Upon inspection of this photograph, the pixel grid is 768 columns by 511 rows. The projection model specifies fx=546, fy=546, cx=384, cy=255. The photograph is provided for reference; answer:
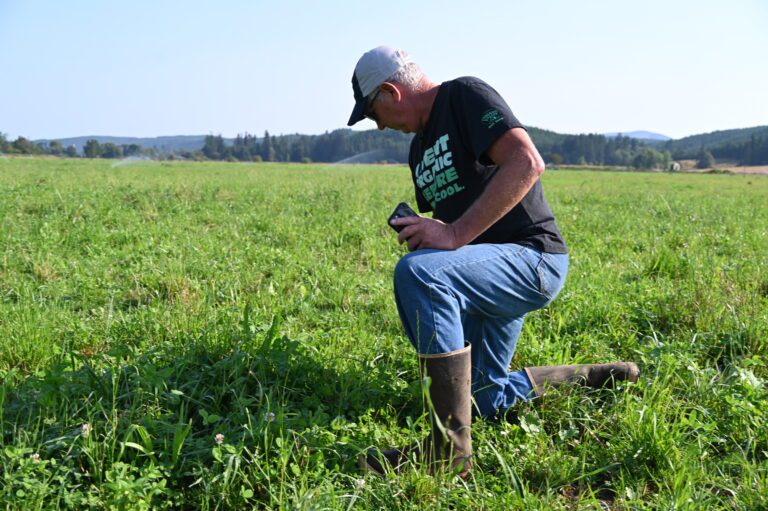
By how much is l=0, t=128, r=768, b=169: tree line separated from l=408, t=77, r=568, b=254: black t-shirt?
330 ft

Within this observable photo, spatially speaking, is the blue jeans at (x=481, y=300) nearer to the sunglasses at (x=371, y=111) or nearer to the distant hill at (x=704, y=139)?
the sunglasses at (x=371, y=111)

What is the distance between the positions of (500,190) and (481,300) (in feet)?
1.57

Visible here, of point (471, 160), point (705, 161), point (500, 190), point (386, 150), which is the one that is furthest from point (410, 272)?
point (705, 161)

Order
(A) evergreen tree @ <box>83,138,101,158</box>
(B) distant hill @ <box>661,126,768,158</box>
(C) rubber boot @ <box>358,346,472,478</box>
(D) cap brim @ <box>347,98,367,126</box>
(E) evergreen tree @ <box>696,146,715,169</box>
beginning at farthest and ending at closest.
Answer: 1. (B) distant hill @ <box>661,126,768,158</box>
2. (E) evergreen tree @ <box>696,146,715,169</box>
3. (A) evergreen tree @ <box>83,138,101,158</box>
4. (D) cap brim @ <box>347,98,367,126</box>
5. (C) rubber boot @ <box>358,346,472,478</box>

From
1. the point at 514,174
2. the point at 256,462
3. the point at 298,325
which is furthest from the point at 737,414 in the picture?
the point at 298,325

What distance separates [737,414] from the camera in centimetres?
246

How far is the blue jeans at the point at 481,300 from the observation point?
215 cm

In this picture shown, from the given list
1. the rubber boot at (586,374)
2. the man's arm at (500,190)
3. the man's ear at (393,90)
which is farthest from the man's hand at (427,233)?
the rubber boot at (586,374)

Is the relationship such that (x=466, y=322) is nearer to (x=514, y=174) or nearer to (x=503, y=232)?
(x=503, y=232)

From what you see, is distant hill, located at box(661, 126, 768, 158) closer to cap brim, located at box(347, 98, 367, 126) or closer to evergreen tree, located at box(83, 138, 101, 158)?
evergreen tree, located at box(83, 138, 101, 158)

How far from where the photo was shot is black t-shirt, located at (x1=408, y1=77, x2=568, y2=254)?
229cm

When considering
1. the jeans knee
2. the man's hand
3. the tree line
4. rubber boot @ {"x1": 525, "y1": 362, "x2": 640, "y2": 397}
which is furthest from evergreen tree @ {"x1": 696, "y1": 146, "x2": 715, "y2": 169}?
the jeans knee

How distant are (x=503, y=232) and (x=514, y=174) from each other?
418 mm

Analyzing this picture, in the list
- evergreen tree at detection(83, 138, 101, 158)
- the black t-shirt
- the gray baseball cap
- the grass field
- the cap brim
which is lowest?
the grass field
